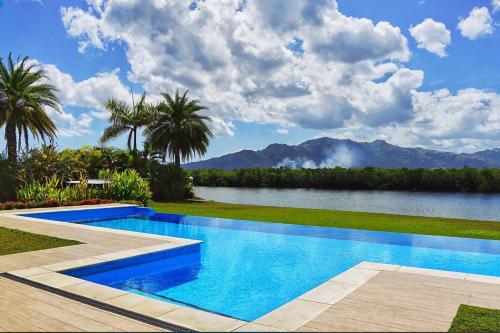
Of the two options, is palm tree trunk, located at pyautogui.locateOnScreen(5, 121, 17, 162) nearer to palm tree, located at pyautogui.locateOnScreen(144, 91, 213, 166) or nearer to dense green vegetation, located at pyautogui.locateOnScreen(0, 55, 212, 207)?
dense green vegetation, located at pyautogui.locateOnScreen(0, 55, 212, 207)

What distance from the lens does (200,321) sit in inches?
184

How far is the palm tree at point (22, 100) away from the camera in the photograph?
23625 millimetres

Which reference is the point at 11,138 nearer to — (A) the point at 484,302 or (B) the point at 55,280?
(B) the point at 55,280

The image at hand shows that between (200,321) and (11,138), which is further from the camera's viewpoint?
(11,138)

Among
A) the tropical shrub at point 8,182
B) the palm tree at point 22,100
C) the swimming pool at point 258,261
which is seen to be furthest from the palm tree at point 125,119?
the swimming pool at point 258,261

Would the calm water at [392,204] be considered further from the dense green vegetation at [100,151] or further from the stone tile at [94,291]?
the stone tile at [94,291]

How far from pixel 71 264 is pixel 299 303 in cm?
403

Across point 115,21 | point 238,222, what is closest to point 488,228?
point 238,222

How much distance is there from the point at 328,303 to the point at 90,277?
13.3ft

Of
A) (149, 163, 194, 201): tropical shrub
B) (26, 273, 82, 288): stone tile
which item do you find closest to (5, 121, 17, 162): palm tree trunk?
(149, 163, 194, 201): tropical shrub

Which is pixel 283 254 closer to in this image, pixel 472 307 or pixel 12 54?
pixel 472 307

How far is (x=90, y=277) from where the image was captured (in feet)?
23.6

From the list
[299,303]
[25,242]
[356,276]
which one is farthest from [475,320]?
[25,242]

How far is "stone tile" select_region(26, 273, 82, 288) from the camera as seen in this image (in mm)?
5929
